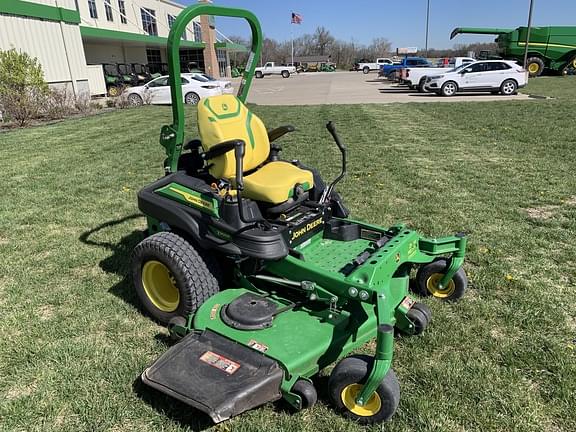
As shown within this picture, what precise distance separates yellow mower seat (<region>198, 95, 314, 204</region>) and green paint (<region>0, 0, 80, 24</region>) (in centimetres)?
1729

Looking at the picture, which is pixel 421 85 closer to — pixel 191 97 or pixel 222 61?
pixel 191 97

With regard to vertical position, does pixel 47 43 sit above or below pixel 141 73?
above

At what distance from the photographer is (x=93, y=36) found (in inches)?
1013

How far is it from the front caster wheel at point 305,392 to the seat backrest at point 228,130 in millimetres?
1553

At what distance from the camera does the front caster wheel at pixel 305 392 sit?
7.91ft

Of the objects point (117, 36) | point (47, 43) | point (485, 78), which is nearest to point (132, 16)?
point (117, 36)

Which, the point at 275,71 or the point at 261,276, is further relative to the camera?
the point at 275,71

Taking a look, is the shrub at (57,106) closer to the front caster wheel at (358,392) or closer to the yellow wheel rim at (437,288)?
the yellow wheel rim at (437,288)

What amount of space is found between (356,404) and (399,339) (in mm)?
782

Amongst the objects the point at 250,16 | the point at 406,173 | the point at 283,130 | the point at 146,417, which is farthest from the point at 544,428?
the point at 406,173

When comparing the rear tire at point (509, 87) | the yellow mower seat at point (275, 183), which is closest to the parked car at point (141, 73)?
the rear tire at point (509, 87)

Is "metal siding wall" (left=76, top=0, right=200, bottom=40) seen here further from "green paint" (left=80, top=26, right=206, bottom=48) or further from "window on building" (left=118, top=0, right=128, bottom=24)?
"green paint" (left=80, top=26, right=206, bottom=48)

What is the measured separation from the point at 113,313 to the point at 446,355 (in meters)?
2.32

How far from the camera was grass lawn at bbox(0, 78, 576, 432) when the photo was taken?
252 cm
